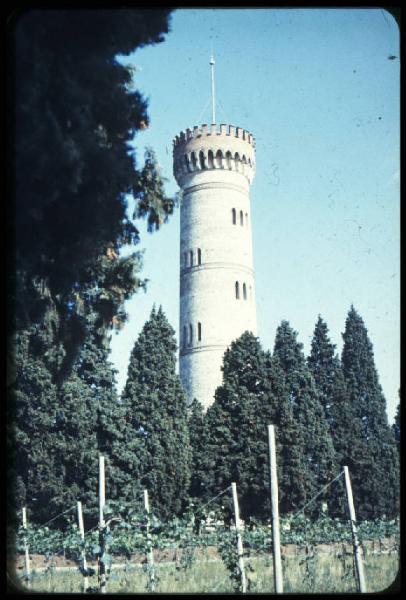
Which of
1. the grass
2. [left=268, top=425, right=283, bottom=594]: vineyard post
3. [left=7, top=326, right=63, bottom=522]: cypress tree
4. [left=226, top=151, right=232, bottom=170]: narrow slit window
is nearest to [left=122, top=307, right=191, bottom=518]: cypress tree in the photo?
[left=7, top=326, right=63, bottom=522]: cypress tree

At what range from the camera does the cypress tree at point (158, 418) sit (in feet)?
84.2

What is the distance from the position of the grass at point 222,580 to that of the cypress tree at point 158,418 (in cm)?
678

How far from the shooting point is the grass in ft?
44.5

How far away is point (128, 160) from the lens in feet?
24.8

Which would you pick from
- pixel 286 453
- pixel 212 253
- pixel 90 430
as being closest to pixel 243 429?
pixel 286 453

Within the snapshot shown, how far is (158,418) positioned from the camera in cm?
2675

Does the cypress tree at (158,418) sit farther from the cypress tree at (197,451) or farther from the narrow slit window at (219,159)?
the narrow slit window at (219,159)

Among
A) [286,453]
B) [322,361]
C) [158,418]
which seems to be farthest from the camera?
[322,361]

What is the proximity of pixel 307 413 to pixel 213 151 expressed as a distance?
14206 mm

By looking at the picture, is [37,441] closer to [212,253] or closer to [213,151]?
[212,253]

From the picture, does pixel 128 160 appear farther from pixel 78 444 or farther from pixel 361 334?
pixel 361 334

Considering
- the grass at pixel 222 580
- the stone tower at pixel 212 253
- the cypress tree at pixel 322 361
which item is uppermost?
the stone tower at pixel 212 253

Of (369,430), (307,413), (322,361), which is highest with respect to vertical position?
(322,361)

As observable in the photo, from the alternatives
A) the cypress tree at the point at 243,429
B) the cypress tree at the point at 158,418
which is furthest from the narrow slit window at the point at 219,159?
the cypress tree at the point at 243,429
